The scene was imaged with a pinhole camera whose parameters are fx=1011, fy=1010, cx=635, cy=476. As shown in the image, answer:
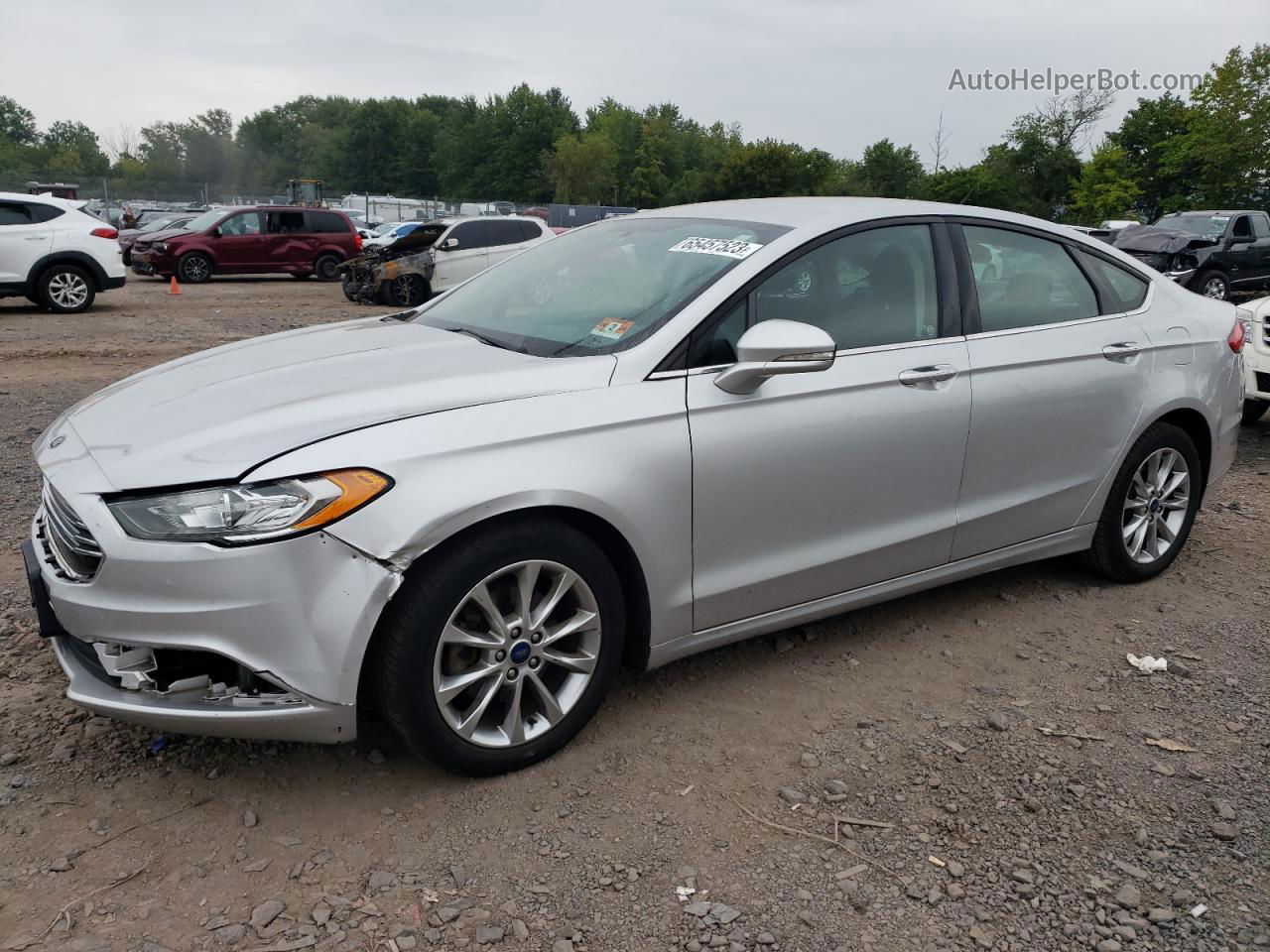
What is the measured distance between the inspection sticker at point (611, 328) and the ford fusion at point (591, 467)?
0.01m

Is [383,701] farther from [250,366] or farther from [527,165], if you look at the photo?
[527,165]

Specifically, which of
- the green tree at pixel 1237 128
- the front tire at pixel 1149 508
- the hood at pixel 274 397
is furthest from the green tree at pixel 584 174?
the hood at pixel 274 397

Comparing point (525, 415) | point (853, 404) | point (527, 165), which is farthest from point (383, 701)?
point (527, 165)

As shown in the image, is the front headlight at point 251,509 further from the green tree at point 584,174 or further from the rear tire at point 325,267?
the green tree at point 584,174

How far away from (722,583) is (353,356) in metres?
1.38

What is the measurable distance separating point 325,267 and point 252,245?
1664 mm

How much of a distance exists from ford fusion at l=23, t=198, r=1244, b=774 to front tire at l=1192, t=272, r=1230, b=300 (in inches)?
604

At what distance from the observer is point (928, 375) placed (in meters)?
3.50

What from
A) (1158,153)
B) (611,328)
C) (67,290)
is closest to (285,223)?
(67,290)

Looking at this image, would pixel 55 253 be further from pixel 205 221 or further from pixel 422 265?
pixel 205 221

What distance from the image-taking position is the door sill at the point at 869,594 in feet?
10.3

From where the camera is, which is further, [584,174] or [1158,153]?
[584,174]

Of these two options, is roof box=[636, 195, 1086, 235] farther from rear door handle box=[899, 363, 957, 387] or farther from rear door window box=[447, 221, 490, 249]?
rear door window box=[447, 221, 490, 249]

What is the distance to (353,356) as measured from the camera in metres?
3.25
